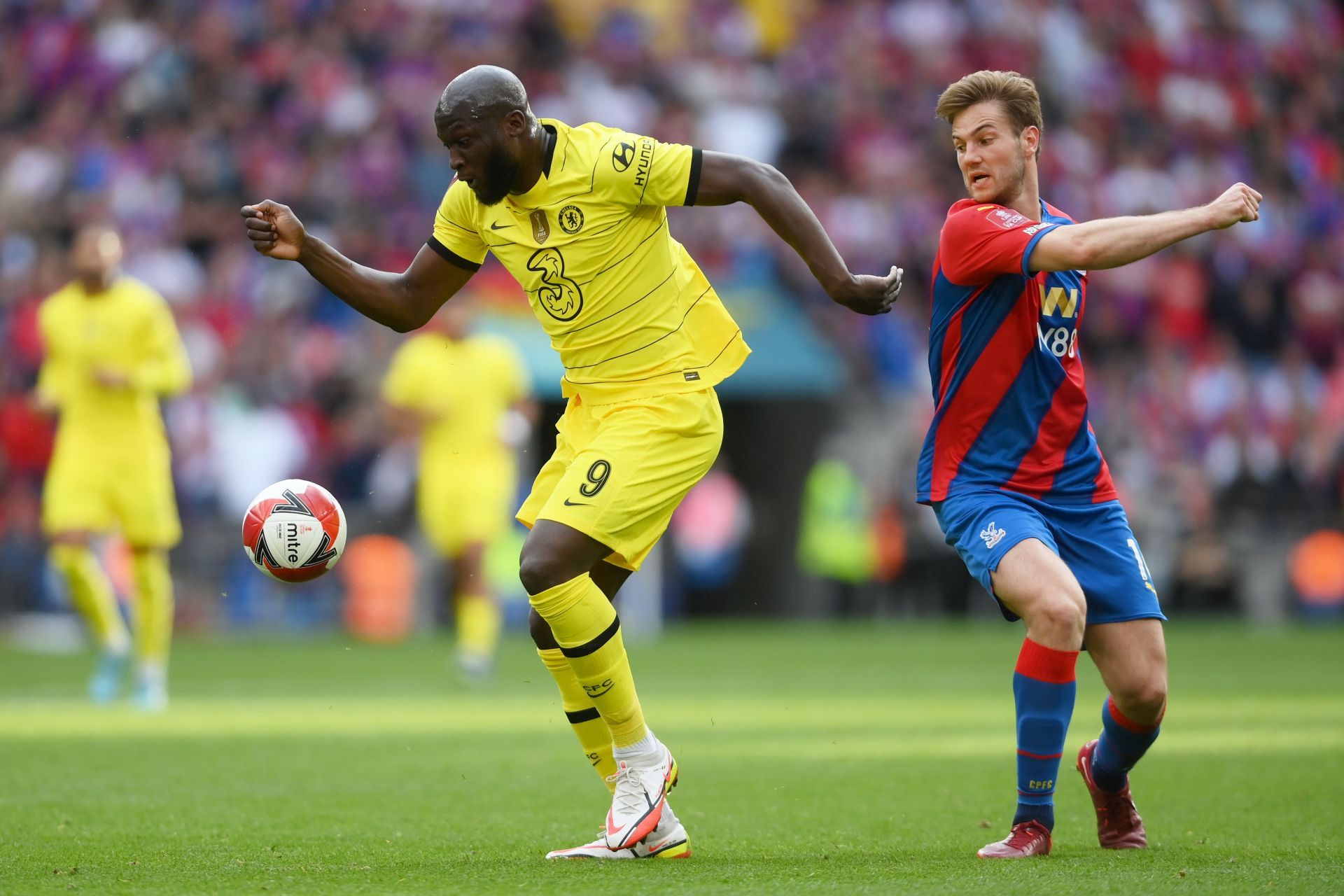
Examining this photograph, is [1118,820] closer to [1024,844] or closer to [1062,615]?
[1024,844]

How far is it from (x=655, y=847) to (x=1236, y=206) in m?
2.71

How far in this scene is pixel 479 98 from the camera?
5.86 meters

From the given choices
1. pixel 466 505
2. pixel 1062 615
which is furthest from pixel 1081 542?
pixel 466 505

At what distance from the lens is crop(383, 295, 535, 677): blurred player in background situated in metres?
14.4

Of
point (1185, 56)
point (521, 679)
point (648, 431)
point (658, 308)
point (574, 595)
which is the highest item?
point (1185, 56)

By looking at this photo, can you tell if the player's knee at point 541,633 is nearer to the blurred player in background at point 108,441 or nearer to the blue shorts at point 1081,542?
the blue shorts at point 1081,542

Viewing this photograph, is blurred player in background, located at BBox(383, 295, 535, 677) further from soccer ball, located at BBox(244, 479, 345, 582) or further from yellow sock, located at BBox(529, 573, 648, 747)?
yellow sock, located at BBox(529, 573, 648, 747)

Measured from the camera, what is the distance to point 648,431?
6059 mm

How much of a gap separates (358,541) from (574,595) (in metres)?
13.6

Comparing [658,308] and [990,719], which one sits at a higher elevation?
[658,308]

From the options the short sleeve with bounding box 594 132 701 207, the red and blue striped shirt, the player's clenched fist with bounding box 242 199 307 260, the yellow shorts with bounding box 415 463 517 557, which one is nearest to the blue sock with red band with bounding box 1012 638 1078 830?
the red and blue striped shirt

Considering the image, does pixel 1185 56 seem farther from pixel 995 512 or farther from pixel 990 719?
pixel 995 512

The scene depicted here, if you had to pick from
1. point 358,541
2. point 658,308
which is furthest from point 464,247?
point 358,541

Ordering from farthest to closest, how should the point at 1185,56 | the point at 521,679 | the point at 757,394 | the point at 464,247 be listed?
the point at 1185,56 → the point at 757,394 → the point at 521,679 → the point at 464,247
